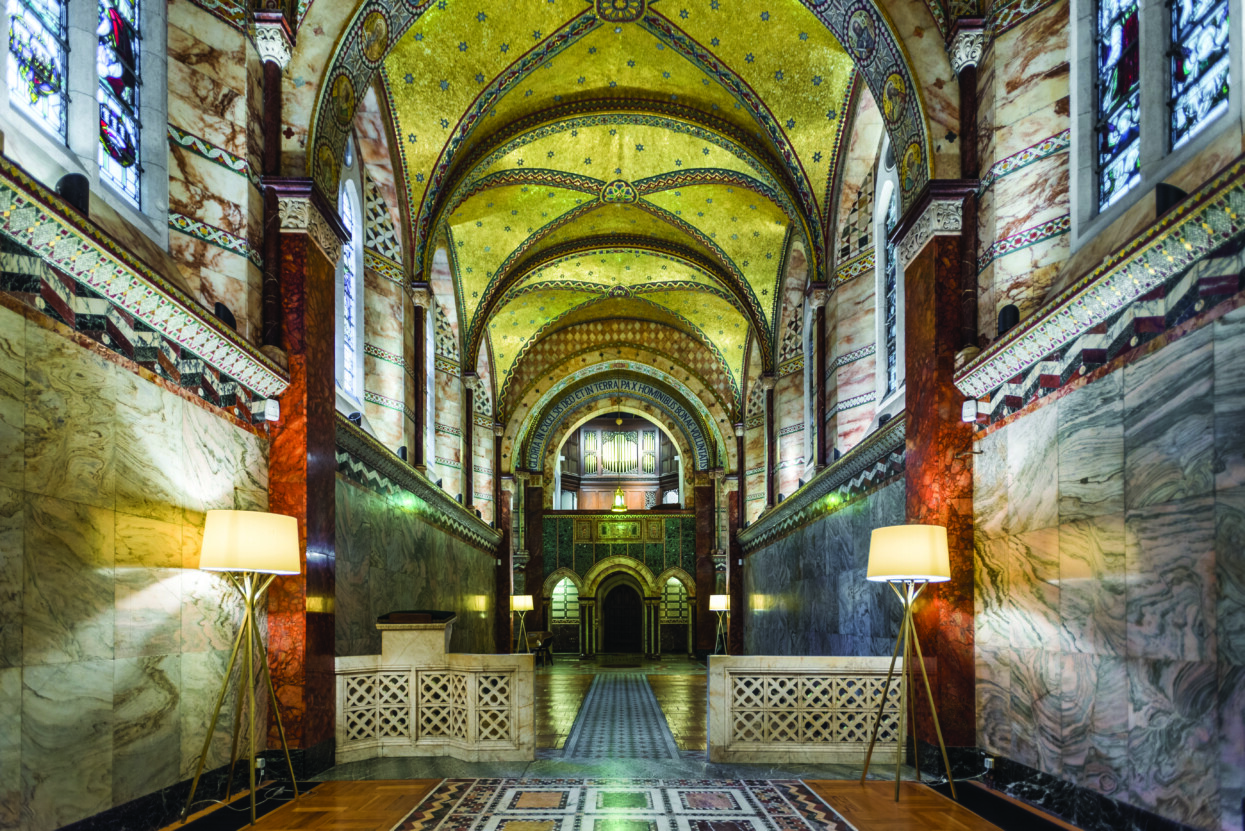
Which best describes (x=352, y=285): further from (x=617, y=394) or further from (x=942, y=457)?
(x=617, y=394)

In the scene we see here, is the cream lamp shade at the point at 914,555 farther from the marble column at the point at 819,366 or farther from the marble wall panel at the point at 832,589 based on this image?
the marble column at the point at 819,366

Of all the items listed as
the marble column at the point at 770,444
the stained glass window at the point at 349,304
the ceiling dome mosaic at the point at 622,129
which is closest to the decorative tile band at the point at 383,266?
the ceiling dome mosaic at the point at 622,129

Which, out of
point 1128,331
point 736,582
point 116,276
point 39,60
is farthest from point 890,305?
point 736,582

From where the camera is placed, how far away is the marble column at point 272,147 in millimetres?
7293

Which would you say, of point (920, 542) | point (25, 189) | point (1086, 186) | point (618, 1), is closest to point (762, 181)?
point (618, 1)

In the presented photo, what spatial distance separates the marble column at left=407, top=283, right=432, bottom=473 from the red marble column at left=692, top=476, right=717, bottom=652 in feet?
44.4

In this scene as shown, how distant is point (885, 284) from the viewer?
35.2ft

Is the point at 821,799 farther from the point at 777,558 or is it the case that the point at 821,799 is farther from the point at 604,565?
the point at 604,565

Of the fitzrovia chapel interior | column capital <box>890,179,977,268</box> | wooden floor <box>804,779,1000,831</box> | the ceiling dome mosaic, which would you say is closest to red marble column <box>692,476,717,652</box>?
the ceiling dome mosaic

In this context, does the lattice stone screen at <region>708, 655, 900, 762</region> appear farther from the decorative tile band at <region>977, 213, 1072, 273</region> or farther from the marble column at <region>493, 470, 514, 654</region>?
the marble column at <region>493, 470, 514, 654</region>

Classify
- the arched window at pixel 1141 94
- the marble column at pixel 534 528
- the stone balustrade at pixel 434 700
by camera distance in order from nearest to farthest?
1. the arched window at pixel 1141 94
2. the stone balustrade at pixel 434 700
3. the marble column at pixel 534 528

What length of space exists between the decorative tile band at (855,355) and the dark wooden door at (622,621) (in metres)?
17.4

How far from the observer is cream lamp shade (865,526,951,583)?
246 inches

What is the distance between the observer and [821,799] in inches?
249
